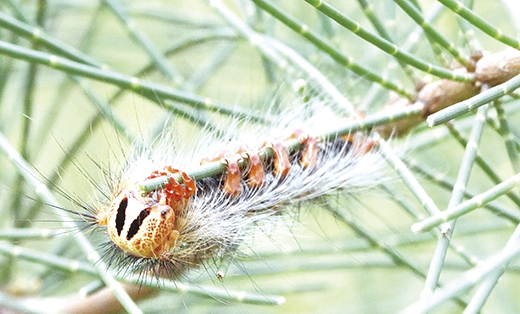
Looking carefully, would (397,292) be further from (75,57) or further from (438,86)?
(75,57)

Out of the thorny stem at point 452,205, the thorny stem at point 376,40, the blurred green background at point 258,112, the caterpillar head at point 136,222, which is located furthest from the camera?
the blurred green background at point 258,112

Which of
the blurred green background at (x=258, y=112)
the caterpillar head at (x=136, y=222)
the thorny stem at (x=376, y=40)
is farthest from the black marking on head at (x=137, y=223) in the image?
the thorny stem at (x=376, y=40)

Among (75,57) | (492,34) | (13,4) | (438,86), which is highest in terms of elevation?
(13,4)

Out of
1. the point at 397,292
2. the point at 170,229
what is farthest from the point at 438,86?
the point at 397,292

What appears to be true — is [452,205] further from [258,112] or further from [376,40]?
[258,112]

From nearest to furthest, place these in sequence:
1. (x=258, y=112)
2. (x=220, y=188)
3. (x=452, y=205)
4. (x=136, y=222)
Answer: (x=452, y=205) < (x=136, y=222) < (x=220, y=188) < (x=258, y=112)

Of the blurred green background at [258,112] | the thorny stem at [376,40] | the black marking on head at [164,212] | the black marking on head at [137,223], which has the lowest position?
the black marking on head at [137,223]

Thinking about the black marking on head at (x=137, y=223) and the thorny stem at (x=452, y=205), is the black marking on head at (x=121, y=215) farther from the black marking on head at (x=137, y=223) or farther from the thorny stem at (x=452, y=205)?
the thorny stem at (x=452, y=205)

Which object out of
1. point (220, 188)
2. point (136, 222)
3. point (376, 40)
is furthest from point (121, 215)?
point (376, 40)
